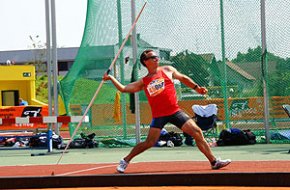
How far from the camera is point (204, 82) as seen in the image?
2105 centimetres

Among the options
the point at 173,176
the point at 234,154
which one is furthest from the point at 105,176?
the point at 234,154

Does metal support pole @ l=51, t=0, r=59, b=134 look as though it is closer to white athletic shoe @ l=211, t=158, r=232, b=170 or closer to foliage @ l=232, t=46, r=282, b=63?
foliage @ l=232, t=46, r=282, b=63

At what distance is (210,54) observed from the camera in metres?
21.0

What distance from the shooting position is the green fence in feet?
67.6

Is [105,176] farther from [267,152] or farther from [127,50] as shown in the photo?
[127,50]

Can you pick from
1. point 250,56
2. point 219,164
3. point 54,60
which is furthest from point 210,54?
point 219,164

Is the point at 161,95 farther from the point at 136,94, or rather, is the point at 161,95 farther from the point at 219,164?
the point at 136,94

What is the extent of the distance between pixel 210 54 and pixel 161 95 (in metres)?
8.39

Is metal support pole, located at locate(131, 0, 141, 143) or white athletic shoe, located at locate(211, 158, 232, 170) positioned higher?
metal support pole, located at locate(131, 0, 141, 143)

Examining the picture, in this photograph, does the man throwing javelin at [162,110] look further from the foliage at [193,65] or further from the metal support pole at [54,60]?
the metal support pole at [54,60]

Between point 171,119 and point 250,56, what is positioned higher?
point 250,56

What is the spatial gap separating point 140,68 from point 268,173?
995cm

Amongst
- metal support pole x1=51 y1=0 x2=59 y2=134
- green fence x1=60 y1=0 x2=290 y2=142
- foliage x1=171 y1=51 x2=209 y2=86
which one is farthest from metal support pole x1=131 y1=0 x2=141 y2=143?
metal support pole x1=51 y1=0 x2=59 y2=134

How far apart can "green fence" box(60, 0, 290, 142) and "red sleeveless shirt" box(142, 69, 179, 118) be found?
26.1ft
